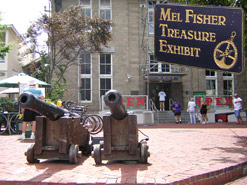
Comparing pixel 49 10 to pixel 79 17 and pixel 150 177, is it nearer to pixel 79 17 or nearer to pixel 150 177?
pixel 79 17

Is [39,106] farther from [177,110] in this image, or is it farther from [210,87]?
[210,87]

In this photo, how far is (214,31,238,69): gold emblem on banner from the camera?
278 inches

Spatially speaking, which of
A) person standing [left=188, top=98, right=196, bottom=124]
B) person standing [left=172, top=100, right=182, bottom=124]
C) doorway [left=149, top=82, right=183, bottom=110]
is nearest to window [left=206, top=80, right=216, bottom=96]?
doorway [left=149, top=82, right=183, bottom=110]

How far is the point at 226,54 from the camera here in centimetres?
709

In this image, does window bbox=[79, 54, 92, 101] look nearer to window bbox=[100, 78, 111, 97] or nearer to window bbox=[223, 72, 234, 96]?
window bbox=[100, 78, 111, 97]

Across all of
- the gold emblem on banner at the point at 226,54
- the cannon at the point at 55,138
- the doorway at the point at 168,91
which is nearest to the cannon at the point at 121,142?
the cannon at the point at 55,138

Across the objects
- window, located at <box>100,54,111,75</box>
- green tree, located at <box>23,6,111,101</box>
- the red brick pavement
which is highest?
green tree, located at <box>23,6,111,101</box>

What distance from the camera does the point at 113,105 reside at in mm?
3760

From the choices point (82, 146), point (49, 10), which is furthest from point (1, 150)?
point (49, 10)

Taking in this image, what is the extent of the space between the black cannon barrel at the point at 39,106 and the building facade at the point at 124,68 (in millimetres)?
13007

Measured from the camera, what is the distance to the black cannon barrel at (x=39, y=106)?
3.75 meters

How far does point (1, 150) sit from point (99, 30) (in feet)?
33.0

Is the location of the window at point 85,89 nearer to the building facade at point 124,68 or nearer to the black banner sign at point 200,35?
the building facade at point 124,68

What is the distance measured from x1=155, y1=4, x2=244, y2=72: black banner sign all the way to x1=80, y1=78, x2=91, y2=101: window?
11.7m
